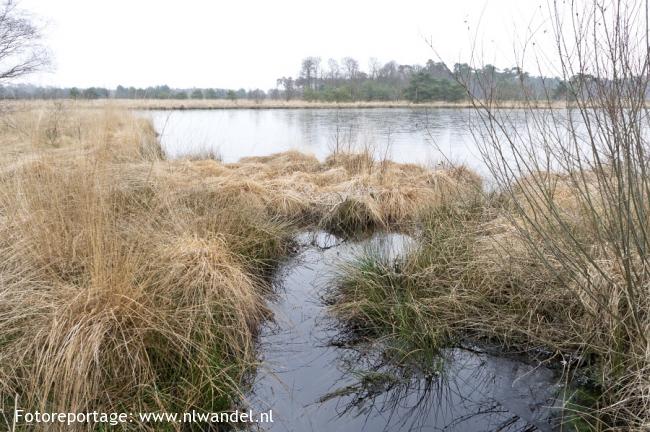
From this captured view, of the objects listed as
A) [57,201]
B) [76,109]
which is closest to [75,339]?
[57,201]

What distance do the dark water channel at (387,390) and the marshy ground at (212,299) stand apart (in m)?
0.13

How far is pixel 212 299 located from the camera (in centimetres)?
265

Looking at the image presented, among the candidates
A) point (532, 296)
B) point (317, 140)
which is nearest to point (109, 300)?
point (532, 296)

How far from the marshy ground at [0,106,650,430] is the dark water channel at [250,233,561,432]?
0.13m

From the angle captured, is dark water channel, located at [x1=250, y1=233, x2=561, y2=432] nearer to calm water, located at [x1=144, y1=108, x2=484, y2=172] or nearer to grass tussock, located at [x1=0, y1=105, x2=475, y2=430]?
grass tussock, located at [x1=0, y1=105, x2=475, y2=430]

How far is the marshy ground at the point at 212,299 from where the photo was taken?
1.92 metres

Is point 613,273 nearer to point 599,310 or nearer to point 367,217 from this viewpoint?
point 599,310

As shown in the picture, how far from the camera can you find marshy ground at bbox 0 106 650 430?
192cm

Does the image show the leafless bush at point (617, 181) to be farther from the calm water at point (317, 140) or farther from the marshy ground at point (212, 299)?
the calm water at point (317, 140)

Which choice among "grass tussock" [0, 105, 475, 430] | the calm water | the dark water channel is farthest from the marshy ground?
the calm water

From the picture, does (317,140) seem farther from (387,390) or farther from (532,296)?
(387,390)

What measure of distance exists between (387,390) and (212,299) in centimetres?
119

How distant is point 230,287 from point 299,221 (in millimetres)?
2846

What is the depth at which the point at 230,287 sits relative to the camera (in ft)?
9.00
